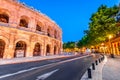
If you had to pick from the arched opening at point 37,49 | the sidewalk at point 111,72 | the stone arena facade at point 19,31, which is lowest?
the sidewalk at point 111,72

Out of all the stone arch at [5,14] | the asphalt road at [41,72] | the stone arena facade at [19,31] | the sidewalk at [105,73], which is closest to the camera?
the sidewalk at [105,73]

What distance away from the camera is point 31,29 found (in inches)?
1062

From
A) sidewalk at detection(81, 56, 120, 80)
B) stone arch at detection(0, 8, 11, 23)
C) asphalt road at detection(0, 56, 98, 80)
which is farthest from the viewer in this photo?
stone arch at detection(0, 8, 11, 23)

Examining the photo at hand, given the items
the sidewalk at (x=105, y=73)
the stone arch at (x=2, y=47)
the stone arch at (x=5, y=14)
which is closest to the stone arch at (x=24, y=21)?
the stone arch at (x=5, y=14)

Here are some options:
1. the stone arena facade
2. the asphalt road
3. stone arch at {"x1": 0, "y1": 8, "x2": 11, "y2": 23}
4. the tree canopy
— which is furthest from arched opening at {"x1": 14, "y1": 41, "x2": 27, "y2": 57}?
the tree canopy

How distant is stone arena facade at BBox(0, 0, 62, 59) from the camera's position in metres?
21.3

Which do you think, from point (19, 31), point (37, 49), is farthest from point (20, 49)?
point (37, 49)

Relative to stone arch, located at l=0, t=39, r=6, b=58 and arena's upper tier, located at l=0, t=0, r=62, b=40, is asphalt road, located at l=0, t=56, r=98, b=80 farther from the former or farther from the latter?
arena's upper tier, located at l=0, t=0, r=62, b=40

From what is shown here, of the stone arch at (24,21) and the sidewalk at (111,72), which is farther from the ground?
the stone arch at (24,21)

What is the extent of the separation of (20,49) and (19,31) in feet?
12.2

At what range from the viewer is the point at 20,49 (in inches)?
971

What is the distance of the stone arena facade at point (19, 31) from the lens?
21.3 meters

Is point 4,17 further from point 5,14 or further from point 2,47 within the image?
→ point 2,47

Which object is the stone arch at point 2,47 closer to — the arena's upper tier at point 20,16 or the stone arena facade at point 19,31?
the stone arena facade at point 19,31
